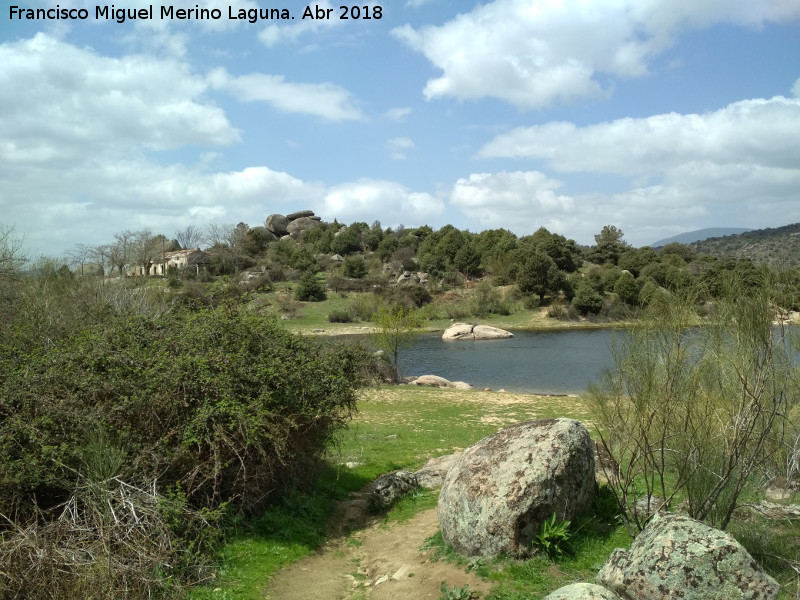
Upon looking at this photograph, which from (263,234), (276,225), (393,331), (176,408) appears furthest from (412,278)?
(176,408)

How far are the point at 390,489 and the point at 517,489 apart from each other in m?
4.52

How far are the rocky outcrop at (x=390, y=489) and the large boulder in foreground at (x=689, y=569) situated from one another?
641cm

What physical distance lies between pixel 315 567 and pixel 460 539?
8.53 ft

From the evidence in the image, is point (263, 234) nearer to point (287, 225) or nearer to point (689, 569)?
point (287, 225)

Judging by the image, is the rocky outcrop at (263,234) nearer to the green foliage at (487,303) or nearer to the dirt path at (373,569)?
Answer: the green foliage at (487,303)

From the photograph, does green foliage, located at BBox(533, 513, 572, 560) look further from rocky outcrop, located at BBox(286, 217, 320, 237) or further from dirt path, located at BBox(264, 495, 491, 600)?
rocky outcrop, located at BBox(286, 217, 320, 237)

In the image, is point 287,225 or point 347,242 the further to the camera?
point 287,225

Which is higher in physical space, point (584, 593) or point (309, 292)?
point (309, 292)

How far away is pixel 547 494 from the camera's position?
884 cm

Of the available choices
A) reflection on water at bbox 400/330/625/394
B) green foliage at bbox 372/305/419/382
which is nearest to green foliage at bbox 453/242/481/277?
reflection on water at bbox 400/330/625/394

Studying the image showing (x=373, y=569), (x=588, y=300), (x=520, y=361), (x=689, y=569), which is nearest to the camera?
(x=689, y=569)

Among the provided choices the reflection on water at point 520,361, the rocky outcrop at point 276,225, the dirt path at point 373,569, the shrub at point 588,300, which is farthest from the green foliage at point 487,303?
the rocky outcrop at point 276,225

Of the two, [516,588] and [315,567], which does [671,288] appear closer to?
[516,588]

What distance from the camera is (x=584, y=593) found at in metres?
6.25
